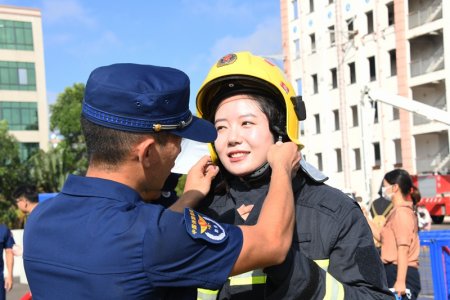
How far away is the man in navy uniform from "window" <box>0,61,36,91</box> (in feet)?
175

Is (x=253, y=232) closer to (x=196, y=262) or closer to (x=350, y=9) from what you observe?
(x=196, y=262)

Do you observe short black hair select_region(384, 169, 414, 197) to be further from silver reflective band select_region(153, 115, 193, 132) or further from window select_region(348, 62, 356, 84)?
window select_region(348, 62, 356, 84)

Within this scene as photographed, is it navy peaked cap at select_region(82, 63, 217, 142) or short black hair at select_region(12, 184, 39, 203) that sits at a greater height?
navy peaked cap at select_region(82, 63, 217, 142)

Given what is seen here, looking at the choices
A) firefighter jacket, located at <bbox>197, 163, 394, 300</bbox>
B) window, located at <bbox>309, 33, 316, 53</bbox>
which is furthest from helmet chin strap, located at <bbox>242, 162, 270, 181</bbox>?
window, located at <bbox>309, 33, 316, 53</bbox>

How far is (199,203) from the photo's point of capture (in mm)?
2586

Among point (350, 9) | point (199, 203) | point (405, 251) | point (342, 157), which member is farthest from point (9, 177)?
point (199, 203)

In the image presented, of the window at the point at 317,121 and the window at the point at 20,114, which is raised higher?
the window at the point at 20,114

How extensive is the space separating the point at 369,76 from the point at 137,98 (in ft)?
112

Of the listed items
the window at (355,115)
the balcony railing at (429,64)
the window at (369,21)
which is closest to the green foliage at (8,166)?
the window at (355,115)

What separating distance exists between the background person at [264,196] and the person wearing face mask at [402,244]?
3.75m

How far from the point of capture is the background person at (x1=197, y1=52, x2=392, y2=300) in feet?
6.68

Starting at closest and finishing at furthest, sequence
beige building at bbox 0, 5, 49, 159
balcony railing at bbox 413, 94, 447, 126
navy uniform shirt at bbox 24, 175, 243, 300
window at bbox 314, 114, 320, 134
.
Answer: navy uniform shirt at bbox 24, 175, 243, 300, balcony railing at bbox 413, 94, 447, 126, window at bbox 314, 114, 320, 134, beige building at bbox 0, 5, 49, 159

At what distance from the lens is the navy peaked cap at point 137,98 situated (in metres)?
1.91

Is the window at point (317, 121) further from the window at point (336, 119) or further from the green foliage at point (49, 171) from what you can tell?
the green foliage at point (49, 171)
